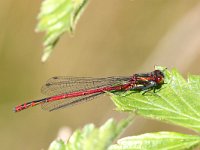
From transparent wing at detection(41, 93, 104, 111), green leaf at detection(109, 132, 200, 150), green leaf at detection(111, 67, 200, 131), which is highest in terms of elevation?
transparent wing at detection(41, 93, 104, 111)

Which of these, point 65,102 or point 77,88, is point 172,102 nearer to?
point 77,88

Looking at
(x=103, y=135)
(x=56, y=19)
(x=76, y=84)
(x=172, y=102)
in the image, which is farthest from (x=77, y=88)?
(x=103, y=135)

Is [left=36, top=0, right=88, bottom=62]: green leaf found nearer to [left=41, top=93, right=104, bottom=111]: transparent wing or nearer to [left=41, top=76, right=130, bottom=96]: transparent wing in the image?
[left=41, top=76, right=130, bottom=96]: transparent wing

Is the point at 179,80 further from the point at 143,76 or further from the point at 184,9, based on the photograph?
the point at 184,9

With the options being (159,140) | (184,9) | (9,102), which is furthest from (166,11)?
(159,140)

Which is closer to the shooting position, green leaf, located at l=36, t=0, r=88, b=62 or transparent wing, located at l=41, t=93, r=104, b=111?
green leaf, located at l=36, t=0, r=88, b=62

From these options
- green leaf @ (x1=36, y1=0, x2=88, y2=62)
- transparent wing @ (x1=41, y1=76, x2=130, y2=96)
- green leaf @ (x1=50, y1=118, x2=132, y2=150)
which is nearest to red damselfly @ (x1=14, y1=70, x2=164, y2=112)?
transparent wing @ (x1=41, y1=76, x2=130, y2=96)
